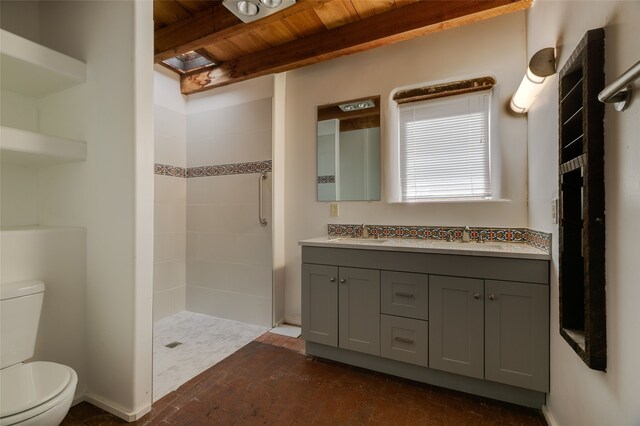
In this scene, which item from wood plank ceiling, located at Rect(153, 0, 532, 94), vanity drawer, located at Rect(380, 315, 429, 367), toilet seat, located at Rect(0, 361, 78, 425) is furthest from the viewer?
wood plank ceiling, located at Rect(153, 0, 532, 94)

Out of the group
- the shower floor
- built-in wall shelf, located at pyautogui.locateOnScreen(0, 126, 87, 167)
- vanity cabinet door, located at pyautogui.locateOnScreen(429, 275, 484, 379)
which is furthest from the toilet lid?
vanity cabinet door, located at pyautogui.locateOnScreen(429, 275, 484, 379)

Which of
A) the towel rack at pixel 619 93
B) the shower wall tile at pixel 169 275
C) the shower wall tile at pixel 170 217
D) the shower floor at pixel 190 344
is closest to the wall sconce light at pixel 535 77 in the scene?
the towel rack at pixel 619 93

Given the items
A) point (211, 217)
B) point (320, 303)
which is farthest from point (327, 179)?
point (211, 217)

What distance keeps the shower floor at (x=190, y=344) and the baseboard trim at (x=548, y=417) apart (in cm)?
211

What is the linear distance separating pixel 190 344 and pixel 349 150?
222cm

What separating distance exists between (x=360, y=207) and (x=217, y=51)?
2048 mm

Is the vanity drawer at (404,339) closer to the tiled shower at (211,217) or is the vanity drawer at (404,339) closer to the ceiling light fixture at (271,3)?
the tiled shower at (211,217)

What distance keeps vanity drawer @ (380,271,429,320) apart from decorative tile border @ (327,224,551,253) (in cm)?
56

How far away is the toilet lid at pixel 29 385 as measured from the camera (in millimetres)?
1095

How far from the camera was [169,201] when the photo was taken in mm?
3076

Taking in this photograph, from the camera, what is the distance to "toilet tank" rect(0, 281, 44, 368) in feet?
4.60

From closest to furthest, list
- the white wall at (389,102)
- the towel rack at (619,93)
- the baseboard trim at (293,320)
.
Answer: the towel rack at (619,93), the white wall at (389,102), the baseboard trim at (293,320)

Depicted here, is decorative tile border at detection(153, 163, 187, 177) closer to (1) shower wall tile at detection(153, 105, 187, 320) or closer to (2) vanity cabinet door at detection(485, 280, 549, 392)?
(1) shower wall tile at detection(153, 105, 187, 320)

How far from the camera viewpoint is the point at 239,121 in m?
2.98
